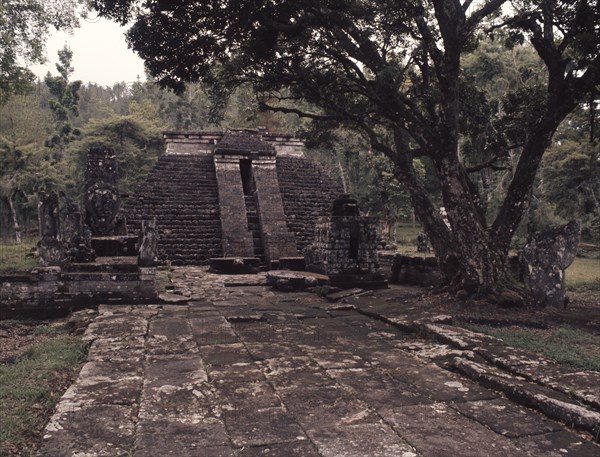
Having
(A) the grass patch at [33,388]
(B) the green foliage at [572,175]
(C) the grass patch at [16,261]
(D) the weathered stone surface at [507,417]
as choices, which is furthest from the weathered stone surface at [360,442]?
(B) the green foliage at [572,175]

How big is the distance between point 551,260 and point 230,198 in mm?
13953

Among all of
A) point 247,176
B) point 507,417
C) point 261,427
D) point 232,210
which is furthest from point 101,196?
point 247,176

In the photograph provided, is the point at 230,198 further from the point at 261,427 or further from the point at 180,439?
the point at 180,439

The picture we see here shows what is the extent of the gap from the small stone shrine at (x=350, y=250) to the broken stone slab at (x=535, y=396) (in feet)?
20.1

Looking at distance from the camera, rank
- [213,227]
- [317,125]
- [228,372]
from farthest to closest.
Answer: [213,227] < [317,125] < [228,372]

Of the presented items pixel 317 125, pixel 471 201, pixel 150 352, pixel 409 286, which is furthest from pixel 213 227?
pixel 150 352

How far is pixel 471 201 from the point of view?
27.6 ft

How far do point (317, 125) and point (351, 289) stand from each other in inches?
200

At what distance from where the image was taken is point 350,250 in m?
11.2

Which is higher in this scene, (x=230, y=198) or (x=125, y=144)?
(x=125, y=144)

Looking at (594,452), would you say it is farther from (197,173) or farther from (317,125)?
(197,173)

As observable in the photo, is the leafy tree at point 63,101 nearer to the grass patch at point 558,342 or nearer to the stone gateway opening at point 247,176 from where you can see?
the stone gateway opening at point 247,176

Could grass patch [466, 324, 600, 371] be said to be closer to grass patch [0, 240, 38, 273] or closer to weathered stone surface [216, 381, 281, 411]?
weathered stone surface [216, 381, 281, 411]

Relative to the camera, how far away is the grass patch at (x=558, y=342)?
4.70 metres
